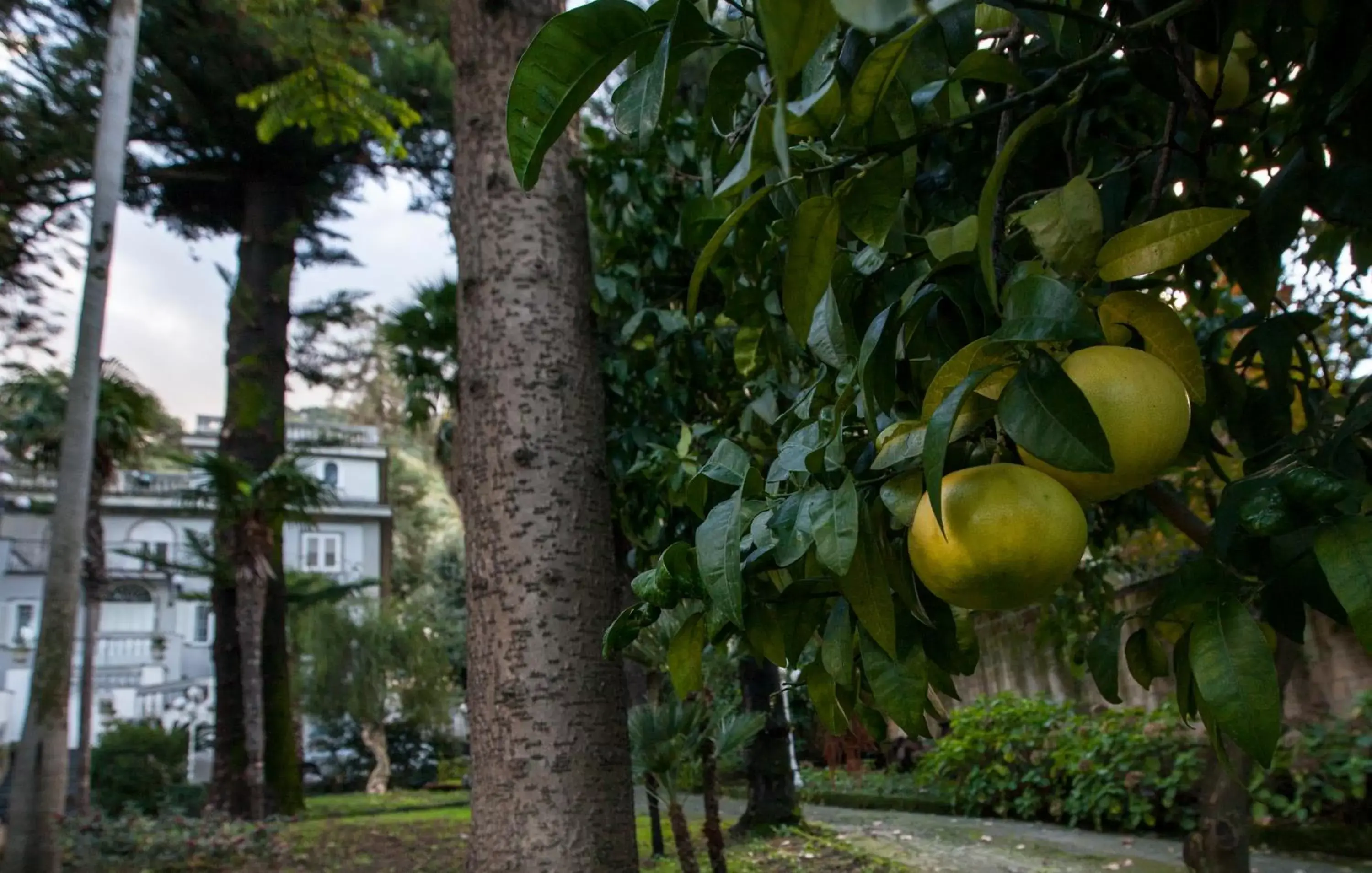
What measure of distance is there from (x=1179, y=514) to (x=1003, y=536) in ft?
3.09

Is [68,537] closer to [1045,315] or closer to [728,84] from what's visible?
[728,84]

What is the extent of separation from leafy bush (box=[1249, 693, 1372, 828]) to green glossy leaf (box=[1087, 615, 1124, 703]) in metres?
3.95

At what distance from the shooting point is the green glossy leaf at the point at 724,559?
2.44ft

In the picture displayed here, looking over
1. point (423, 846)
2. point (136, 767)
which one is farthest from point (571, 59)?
point (136, 767)

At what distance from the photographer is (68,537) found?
18.8 ft

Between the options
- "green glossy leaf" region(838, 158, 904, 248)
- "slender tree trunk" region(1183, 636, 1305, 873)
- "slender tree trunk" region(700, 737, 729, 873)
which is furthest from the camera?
"slender tree trunk" region(700, 737, 729, 873)

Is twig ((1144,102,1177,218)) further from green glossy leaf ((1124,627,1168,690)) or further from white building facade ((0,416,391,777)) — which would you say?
white building facade ((0,416,391,777))

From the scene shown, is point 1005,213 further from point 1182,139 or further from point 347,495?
point 347,495

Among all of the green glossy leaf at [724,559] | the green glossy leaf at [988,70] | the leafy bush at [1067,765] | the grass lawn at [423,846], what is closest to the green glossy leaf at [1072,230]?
the green glossy leaf at [988,70]

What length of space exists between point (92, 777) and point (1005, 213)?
45.7ft

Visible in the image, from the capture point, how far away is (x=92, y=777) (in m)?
11.7

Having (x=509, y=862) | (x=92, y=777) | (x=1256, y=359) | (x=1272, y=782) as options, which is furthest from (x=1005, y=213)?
(x=92, y=777)

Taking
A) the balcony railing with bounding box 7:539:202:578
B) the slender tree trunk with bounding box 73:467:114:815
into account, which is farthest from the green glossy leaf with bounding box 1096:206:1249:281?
the balcony railing with bounding box 7:539:202:578

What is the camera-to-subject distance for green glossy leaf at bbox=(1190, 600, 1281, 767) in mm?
683
